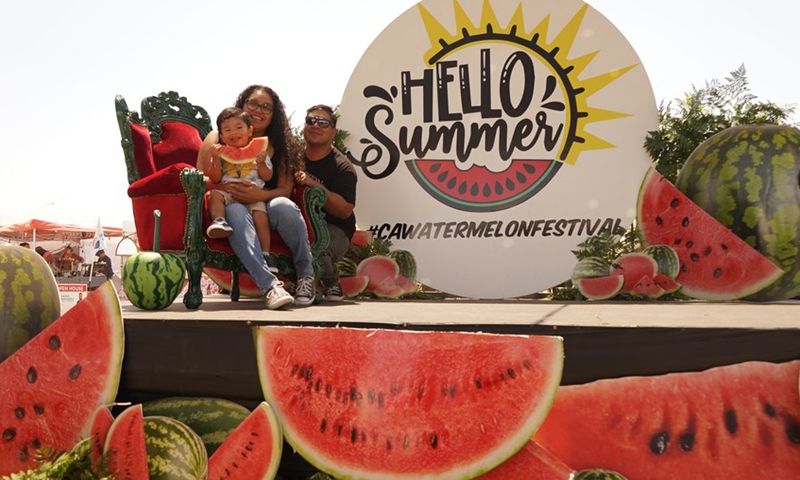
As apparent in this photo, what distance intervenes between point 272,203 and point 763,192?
2.72 m

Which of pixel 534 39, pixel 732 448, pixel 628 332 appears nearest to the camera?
pixel 732 448

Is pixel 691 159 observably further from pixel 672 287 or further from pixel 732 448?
pixel 732 448

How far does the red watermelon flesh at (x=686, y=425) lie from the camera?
5.84ft

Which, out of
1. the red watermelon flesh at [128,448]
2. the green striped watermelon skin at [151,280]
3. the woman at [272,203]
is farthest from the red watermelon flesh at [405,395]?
the green striped watermelon skin at [151,280]

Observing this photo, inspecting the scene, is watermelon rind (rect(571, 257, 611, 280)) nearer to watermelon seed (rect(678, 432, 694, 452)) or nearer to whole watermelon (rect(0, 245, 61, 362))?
watermelon seed (rect(678, 432, 694, 452))

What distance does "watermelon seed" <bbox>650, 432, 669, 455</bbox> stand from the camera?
1.83 meters

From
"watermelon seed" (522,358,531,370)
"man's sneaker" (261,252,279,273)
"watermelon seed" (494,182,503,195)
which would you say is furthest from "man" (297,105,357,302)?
"watermelon seed" (522,358,531,370)

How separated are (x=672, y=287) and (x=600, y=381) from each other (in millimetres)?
1989

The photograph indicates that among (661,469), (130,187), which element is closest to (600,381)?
(661,469)

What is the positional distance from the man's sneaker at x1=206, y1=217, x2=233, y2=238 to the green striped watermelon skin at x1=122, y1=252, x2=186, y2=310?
0.24 meters

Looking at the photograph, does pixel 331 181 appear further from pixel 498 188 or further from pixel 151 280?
pixel 151 280

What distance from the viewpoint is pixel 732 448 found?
179 cm

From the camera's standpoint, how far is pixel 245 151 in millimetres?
3389

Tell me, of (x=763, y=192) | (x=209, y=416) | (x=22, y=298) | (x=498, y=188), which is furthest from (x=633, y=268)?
(x=22, y=298)
